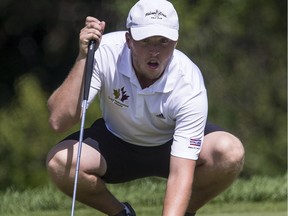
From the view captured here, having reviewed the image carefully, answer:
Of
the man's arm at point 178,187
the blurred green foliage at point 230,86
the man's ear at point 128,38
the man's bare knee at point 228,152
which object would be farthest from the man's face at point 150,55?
the blurred green foliage at point 230,86

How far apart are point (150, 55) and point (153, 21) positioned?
0.18 meters

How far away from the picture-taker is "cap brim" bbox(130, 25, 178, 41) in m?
5.76

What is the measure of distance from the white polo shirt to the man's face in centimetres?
5

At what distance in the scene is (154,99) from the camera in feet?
19.9

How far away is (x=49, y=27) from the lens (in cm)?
1725

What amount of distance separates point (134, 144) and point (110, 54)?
594 mm

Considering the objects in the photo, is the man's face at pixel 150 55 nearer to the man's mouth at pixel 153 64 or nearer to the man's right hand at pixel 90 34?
the man's mouth at pixel 153 64

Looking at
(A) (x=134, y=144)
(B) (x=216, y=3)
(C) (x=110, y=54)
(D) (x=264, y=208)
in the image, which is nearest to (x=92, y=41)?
(C) (x=110, y=54)

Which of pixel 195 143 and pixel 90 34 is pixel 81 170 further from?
pixel 90 34

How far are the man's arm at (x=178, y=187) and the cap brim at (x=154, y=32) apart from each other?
641mm

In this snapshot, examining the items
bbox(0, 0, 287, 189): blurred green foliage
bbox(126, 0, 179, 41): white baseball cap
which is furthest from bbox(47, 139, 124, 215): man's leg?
bbox(0, 0, 287, 189): blurred green foliage

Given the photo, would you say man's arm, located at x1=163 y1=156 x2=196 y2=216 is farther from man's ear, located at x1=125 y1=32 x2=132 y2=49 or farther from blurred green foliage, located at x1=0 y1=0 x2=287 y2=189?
blurred green foliage, located at x1=0 y1=0 x2=287 y2=189

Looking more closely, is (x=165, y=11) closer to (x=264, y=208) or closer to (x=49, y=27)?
(x=264, y=208)

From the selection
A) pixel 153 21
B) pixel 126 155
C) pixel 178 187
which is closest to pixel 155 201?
pixel 126 155
